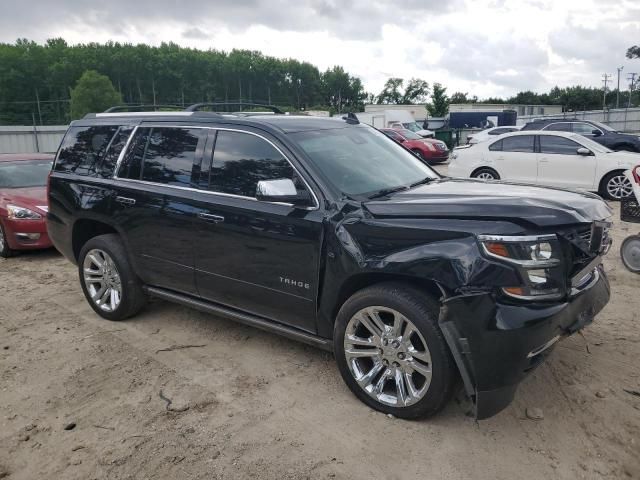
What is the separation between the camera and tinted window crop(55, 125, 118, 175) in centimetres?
495

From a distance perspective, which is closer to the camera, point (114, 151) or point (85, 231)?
point (114, 151)

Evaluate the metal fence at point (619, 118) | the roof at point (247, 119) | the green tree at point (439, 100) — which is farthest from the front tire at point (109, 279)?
the green tree at point (439, 100)

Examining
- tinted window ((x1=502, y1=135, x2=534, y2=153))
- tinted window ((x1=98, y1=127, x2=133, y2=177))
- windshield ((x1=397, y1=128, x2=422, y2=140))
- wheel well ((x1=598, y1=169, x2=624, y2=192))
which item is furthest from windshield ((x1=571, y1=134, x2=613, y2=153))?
windshield ((x1=397, y1=128, x2=422, y2=140))

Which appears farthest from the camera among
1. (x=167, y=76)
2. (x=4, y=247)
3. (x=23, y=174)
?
(x=167, y=76)

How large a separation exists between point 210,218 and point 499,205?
6.91 ft

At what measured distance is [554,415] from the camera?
3.27 meters

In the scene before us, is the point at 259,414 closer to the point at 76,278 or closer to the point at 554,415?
the point at 554,415

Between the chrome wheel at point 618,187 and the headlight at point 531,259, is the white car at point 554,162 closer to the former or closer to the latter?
the chrome wheel at point 618,187

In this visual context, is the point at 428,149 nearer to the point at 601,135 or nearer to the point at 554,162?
the point at 601,135

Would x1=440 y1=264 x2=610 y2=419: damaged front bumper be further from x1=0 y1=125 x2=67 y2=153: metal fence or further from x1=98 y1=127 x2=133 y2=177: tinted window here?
x1=0 y1=125 x2=67 y2=153: metal fence

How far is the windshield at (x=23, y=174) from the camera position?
8227mm

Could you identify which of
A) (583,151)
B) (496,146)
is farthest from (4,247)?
(583,151)

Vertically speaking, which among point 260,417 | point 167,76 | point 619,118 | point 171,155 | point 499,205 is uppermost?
point 167,76

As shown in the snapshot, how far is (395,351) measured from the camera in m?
3.20
